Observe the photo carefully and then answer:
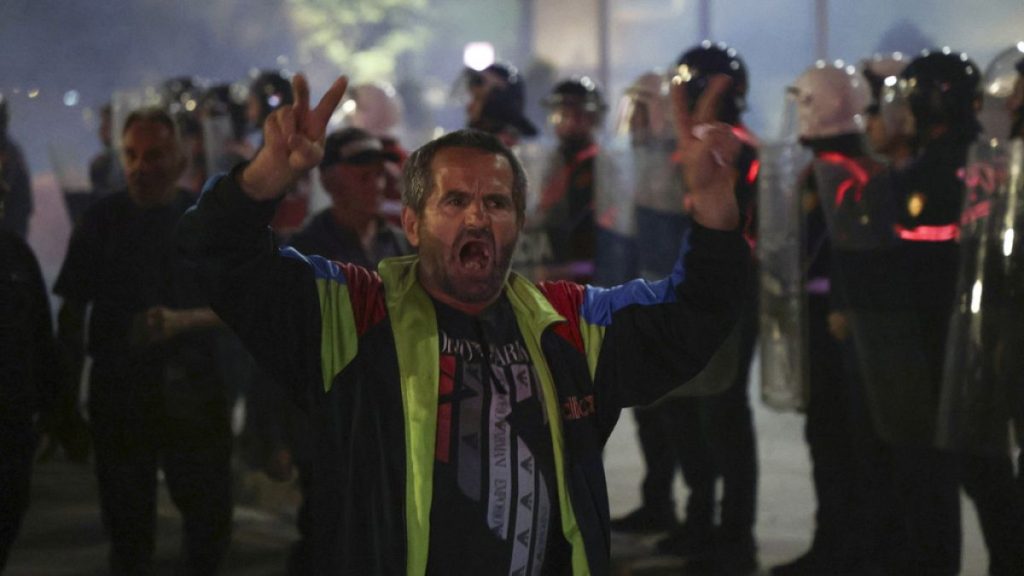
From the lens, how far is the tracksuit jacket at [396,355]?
2.35m

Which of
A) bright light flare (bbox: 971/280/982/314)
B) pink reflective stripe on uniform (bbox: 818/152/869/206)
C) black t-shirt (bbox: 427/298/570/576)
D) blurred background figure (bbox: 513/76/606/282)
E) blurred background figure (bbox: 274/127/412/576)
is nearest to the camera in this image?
black t-shirt (bbox: 427/298/570/576)

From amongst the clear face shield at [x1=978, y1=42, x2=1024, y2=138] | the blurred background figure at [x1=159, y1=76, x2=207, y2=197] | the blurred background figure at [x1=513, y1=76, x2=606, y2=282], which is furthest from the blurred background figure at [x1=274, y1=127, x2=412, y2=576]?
the clear face shield at [x1=978, y1=42, x2=1024, y2=138]

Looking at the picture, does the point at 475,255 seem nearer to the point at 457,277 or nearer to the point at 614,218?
the point at 457,277

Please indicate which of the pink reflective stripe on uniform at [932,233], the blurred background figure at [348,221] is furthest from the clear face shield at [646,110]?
the pink reflective stripe on uniform at [932,233]

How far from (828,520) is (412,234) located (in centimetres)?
331

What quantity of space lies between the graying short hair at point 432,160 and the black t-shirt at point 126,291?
2123mm

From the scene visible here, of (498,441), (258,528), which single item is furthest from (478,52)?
(498,441)

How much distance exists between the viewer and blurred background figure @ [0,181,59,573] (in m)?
3.99

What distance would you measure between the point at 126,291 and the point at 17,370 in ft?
2.08

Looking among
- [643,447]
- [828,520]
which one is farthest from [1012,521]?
[643,447]

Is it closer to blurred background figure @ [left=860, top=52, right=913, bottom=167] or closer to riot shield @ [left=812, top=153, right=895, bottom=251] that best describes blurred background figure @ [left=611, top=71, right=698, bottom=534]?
riot shield @ [left=812, top=153, right=895, bottom=251]

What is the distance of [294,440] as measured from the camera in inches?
217

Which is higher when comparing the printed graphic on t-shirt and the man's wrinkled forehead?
the man's wrinkled forehead

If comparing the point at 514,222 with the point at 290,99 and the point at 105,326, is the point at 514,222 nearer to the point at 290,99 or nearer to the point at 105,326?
the point at 105,326
